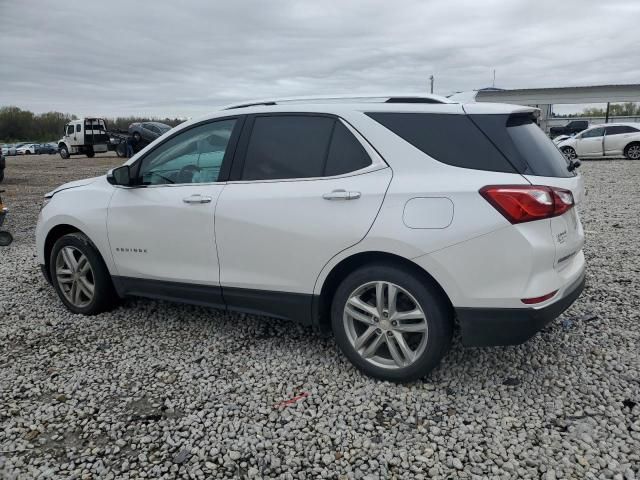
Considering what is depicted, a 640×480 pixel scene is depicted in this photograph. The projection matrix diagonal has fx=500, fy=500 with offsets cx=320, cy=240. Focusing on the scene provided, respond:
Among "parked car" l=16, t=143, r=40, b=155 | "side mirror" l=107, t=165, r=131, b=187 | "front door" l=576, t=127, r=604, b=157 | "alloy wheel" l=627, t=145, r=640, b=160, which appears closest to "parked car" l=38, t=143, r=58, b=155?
"parked car" l=16, t=143, r=40, b=155

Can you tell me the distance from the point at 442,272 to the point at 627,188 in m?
11.0

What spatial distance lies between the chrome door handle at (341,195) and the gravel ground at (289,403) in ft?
3.82

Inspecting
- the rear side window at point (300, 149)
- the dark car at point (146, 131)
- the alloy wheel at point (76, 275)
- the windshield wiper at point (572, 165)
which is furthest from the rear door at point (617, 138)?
the alloy wheel at point (76, 275)

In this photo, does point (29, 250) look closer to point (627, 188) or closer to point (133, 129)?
point (627, 188)

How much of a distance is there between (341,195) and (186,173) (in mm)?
1396

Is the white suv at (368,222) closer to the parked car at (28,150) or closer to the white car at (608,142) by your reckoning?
the white car at (608,142)

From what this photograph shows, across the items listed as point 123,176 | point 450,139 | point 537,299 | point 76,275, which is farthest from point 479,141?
point 76,275

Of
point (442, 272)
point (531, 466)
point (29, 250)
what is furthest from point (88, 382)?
point (29, 250)

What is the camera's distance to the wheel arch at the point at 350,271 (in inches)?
115

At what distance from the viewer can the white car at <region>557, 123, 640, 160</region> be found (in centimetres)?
1864

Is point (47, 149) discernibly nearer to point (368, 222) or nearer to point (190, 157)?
point (190, 157)

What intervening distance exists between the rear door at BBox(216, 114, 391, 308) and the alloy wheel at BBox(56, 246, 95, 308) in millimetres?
1463

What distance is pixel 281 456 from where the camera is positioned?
2535 millimetres

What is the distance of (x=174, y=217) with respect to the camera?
144 inches
